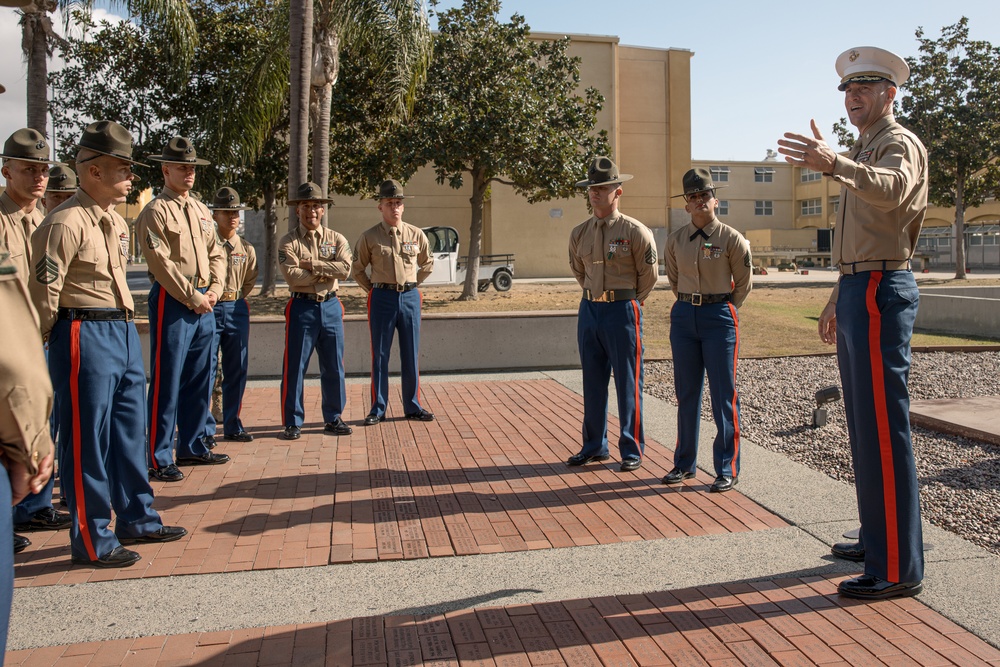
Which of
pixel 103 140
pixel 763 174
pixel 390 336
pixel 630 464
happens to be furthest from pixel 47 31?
pixel 763 174

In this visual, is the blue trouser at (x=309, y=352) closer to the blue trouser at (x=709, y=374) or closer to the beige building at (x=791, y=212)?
the blue trouser at (x=709, y=374)

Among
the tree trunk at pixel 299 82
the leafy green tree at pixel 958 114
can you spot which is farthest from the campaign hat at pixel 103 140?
the leafy green tree at pixel 958 114

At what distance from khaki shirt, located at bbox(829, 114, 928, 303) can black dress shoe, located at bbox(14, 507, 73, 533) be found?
4682 millimetres

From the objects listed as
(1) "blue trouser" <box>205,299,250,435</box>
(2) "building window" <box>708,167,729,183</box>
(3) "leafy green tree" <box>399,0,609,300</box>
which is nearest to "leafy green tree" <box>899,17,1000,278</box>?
(3) "leafy green tree" <box>399,0,609,300</box>

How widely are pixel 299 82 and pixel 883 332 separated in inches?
399

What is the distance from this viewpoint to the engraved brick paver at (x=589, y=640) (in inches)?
136

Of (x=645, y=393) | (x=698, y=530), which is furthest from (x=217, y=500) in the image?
(x=645, y=393)

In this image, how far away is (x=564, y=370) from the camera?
11.5m

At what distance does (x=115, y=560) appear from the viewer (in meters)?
4.51

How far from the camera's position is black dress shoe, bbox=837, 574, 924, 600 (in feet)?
13.0

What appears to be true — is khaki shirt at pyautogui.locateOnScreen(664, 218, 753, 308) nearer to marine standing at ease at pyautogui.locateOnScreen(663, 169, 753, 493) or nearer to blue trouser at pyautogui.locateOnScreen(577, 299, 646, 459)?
marine standing at ease at pyautogui.locateOnScreen(663, 169, 753, 493)

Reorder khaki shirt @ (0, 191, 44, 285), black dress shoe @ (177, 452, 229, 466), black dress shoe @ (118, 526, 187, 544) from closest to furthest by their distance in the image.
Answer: black dress shoe @ (118, 526, 187, 544)
khaki shirt @ (0, 191, 44, 285)
black dress shoe @ (177, 452, 229, 466)

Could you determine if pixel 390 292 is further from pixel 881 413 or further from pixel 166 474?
pixel 881 413

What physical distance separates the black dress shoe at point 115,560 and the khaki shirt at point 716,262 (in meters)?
3.92
